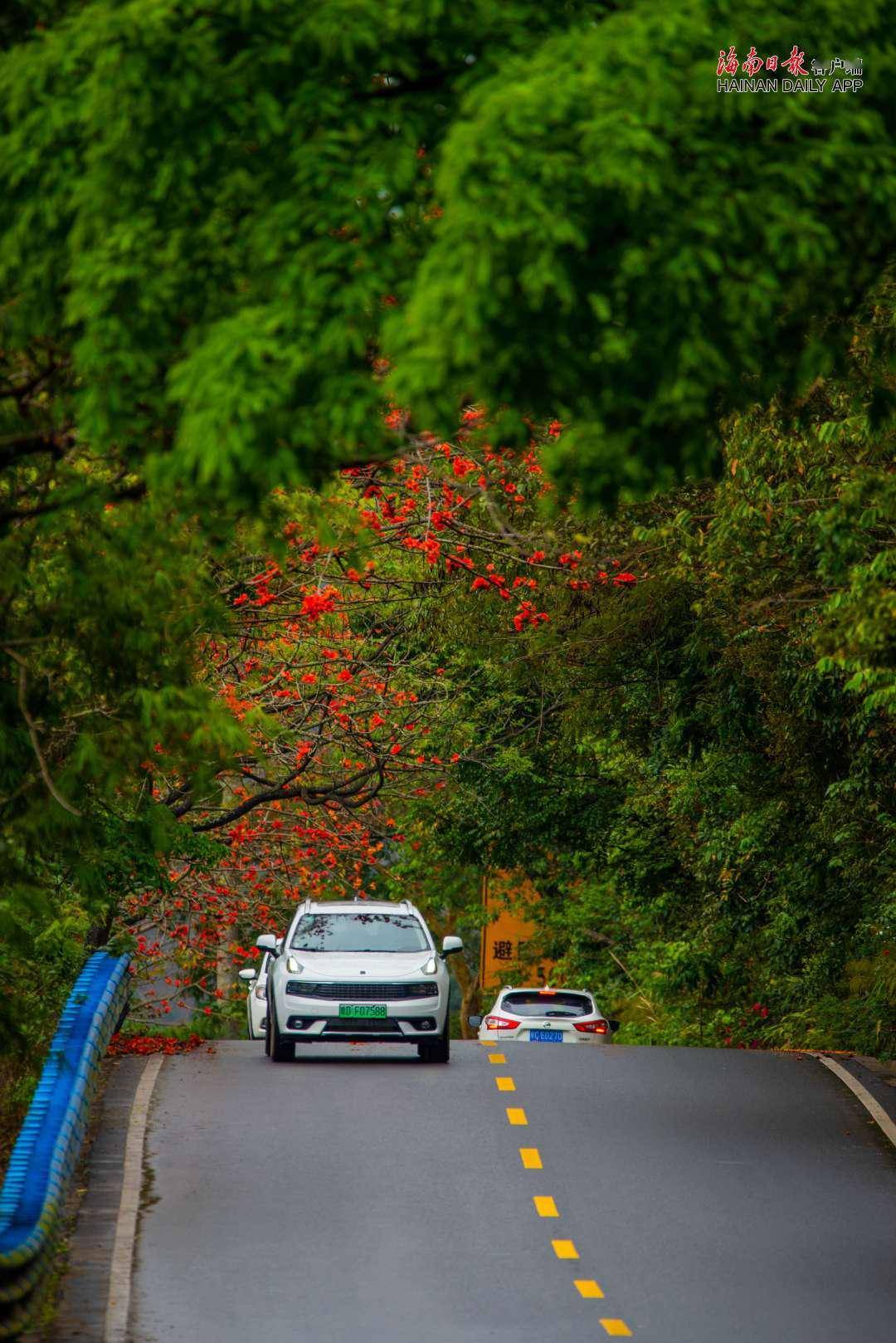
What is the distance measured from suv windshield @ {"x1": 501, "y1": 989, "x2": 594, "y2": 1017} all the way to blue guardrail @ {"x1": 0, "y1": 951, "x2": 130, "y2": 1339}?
37.6ft

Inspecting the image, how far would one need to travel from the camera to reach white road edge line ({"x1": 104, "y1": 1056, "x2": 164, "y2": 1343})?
10625 millimetres

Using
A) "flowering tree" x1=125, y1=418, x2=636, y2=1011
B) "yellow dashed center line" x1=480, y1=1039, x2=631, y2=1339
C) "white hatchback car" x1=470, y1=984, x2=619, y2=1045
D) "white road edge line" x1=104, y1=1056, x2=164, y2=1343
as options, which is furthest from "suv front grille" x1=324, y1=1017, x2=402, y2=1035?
"white hatchback car" x1=470, y1=984, x2=619, y2=1045

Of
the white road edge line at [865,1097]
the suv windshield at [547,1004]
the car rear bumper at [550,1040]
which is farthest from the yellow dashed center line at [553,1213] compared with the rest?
the suv windshield at [547,1004]

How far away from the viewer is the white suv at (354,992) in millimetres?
20297

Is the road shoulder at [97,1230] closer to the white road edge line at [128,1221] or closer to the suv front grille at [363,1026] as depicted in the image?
the white road edge line at [128,1221]

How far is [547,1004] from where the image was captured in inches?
1117

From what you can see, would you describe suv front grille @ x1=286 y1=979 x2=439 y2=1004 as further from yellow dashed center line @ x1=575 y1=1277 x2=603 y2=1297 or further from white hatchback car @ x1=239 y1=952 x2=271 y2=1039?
yellow dashed center line @ x1=575 y1=1277 x2=603 y2=1297

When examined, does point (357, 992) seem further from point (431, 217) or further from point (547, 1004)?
point (431, 217)

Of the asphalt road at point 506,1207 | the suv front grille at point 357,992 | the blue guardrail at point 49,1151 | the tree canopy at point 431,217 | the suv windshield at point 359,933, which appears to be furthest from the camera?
the suv windshield at point 359,933

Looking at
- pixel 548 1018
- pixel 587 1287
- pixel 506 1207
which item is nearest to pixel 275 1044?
pixel 506 1207

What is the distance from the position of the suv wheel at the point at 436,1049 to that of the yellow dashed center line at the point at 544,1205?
6.51 meters

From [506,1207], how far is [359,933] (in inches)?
307

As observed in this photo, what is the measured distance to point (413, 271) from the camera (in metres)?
7.30

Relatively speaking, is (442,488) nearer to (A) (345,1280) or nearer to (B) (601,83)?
(A) (345,1280)
